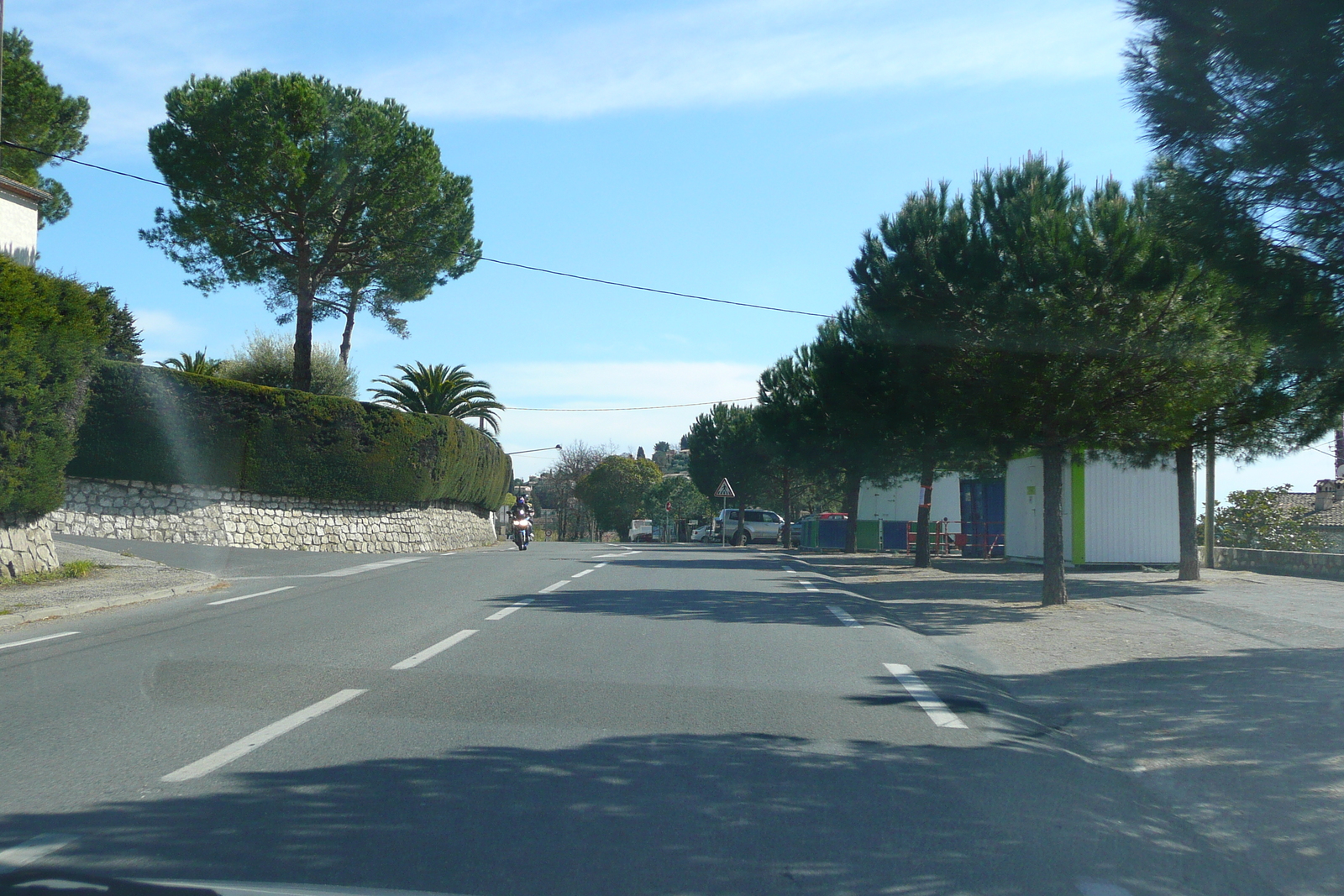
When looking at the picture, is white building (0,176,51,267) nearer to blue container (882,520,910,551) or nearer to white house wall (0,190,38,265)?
white house wall (0,190,38,265)

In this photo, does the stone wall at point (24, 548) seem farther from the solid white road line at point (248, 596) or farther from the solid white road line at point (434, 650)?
the solid white road line at point (434, 650)

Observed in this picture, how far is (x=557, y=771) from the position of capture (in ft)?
17.3

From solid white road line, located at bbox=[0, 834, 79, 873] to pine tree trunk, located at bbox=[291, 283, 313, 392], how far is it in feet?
90.8

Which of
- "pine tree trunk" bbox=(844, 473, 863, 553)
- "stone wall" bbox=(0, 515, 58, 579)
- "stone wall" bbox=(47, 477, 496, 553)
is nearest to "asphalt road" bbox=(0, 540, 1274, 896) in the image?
"stone wall" bbox=(0, 515, 58, 579)

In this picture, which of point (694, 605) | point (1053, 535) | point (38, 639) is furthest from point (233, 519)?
point (1053, 535)

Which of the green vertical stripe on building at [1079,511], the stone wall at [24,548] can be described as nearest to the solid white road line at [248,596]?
the stone wall at [24,548]

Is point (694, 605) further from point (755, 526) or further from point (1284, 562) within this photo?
point (755, 526)

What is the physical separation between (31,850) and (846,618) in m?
9.74

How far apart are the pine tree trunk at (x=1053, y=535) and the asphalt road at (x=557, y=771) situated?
15.6ft

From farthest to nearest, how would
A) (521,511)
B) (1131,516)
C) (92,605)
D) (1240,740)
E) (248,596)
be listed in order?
1. (521,511)
2. (1131,516)
3. (248,596)
4. (92,605)
5. (1240,740)

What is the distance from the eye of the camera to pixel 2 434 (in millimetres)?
14664

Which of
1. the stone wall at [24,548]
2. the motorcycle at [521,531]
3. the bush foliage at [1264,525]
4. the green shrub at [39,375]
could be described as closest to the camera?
the green shrub at [39,375]

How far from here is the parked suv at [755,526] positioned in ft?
173

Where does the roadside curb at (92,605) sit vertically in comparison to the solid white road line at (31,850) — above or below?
above
